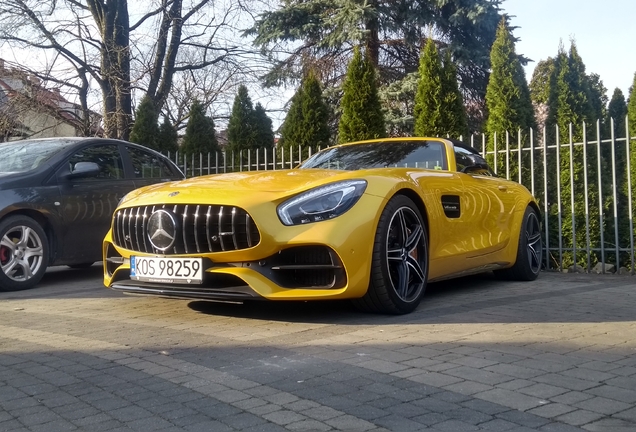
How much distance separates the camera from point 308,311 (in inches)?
213

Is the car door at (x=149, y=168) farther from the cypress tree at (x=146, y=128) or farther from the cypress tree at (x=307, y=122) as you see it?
the cypress tree at (x=146, y=128)

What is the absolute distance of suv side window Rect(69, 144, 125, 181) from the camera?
8047 millimetres

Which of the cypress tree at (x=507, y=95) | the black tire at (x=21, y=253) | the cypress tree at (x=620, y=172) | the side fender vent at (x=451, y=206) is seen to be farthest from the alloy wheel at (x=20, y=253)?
the cypress tree at (x=507, y=95)

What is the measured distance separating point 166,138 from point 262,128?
2.70 metres

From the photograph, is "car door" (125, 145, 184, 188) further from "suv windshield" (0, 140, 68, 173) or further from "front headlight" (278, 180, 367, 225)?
"front headlight" (278, 180, 367, 225)

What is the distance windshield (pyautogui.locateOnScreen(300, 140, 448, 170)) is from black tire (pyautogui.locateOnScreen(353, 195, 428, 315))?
99cm

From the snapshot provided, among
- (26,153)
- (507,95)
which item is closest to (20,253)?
(26,153)

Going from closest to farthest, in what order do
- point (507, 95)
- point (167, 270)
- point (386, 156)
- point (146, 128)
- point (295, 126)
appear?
point (167, 270) → point (386, 156) → point (507, 95) → point (295, 126) → point (146, 128)

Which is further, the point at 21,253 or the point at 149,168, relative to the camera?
the point at 149,168

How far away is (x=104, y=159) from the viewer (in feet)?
27.5

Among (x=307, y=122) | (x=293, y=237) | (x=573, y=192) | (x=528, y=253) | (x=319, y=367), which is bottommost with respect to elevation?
(x=319, y=367)

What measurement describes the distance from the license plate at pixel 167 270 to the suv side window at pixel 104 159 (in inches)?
122

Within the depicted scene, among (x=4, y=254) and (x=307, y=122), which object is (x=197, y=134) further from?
(x=4, y=254)

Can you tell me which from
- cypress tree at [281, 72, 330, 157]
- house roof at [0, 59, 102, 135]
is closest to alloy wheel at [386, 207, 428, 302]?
cypress tree at [281, 72, 330, 157]
